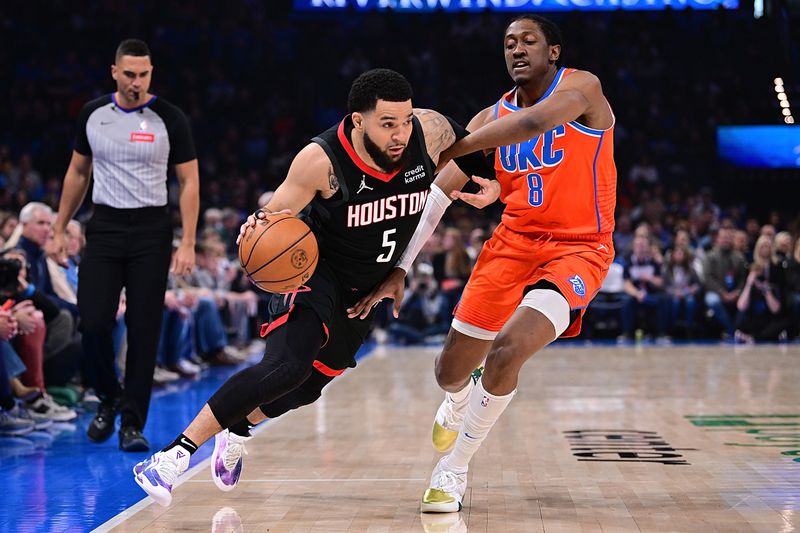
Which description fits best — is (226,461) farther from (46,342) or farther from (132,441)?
(46,342)

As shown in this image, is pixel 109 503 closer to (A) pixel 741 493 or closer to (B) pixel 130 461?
(B) pixel 130 461

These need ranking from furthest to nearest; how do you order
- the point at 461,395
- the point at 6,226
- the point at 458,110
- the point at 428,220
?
the point at 458,110 → the point at 6,226 → the point at 461,395 → the point at 428,220

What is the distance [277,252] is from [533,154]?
1.33m

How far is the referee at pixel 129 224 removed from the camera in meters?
5.50

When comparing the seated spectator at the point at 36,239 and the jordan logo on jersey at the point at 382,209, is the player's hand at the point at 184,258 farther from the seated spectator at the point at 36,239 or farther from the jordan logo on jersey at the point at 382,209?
the seated spectator at the point at 36,239

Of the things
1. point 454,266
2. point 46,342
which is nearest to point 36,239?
point 46,342

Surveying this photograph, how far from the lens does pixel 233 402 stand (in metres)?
3.74

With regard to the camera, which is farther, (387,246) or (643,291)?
(643,291)

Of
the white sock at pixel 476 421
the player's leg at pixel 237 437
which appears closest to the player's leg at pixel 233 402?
the player's leg at pixel 237 437

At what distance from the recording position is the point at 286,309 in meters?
4.06

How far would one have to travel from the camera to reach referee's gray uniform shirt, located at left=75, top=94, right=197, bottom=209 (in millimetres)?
5570

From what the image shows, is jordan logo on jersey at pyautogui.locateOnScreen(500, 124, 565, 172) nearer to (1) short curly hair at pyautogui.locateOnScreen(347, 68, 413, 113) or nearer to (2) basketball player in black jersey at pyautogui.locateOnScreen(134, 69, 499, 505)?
(2) basketball player in black jersey at pyautogui.locateOnScreen(134, 69, 499, 505)

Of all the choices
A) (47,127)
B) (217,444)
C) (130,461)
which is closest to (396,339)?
(47,127)

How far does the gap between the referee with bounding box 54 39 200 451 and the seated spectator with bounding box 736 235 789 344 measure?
10178 millimetres
